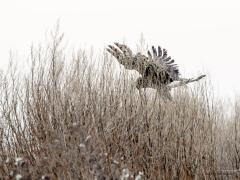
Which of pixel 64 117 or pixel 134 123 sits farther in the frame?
pixel 134 123

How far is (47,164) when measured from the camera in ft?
11.2

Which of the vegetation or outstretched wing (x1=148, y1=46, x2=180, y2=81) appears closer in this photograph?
the vegetation

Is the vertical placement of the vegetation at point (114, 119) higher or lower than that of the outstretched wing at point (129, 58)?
lower

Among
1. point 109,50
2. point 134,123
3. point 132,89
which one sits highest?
point 109,50

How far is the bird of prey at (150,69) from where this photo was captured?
5.10 meters

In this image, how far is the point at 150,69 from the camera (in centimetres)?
545

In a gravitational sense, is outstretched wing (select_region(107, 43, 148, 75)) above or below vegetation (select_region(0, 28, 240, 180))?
above

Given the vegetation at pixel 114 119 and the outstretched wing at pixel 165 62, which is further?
the outstretched wing at pixel 165 62

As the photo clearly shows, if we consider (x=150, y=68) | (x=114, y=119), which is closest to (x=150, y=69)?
(x=150, y=68)

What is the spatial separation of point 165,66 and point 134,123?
160 centimetres

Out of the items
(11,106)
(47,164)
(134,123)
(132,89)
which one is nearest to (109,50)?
(132,89)

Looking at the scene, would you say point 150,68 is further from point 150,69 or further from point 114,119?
point 114,119

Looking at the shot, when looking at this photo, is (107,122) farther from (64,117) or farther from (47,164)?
(47,164)

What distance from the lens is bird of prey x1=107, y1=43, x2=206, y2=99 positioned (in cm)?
510
